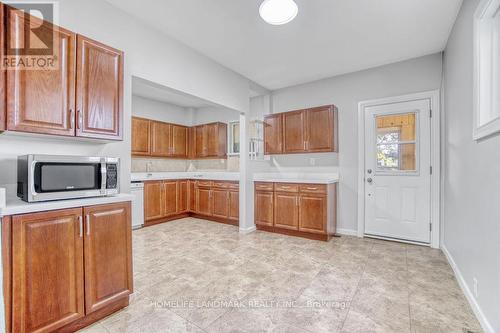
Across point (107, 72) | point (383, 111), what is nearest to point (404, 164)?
point (383, 111)

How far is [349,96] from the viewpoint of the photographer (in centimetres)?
395

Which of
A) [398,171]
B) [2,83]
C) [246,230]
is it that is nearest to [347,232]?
[398,171]

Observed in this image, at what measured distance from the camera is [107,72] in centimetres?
192

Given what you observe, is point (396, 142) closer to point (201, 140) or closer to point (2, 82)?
point (201, 140)

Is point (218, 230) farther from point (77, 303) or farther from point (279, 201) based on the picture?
point (77, 303)

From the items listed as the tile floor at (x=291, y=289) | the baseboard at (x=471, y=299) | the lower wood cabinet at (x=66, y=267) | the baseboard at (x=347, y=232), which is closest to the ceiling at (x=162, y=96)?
the tile floor at (x=291, y=289)

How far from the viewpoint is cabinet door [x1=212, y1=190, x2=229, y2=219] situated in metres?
4.71

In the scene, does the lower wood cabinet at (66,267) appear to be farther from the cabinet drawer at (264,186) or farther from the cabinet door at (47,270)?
the cabinet drawer at (264,186)

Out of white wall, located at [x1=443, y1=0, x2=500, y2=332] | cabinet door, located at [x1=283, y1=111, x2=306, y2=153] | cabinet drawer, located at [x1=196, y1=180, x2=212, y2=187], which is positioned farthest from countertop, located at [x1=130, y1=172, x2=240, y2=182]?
white wall, located at [x1=443, y1=0, x2=500, y2=332]

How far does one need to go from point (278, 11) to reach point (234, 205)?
10.8 feet

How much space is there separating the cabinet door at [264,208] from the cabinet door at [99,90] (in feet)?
8.71

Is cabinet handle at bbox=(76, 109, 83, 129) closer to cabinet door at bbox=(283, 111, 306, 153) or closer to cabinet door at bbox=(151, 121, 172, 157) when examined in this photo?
cabinet door at bbox=(283, 111, 306, 153)

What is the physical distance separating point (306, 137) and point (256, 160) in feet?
3.29

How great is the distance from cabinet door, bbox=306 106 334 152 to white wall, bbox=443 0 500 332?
1.47 meters
